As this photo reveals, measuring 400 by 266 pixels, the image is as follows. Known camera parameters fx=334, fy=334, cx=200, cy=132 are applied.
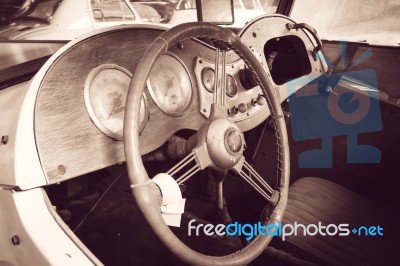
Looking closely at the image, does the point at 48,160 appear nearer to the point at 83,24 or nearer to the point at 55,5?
the point at 83,24

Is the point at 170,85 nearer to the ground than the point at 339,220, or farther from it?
farther from it

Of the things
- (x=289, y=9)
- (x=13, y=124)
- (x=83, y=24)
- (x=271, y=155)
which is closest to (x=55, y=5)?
(x=83, y=24)

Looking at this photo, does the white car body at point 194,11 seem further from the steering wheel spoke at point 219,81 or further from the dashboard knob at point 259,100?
the steering wheel spoke at point 219,81

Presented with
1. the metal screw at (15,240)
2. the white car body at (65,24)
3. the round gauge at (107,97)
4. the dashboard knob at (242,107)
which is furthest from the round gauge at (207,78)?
the white car body at (65,24)

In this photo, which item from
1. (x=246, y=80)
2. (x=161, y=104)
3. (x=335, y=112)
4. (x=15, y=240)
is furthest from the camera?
(x=335, y=112)

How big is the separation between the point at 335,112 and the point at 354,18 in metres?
0.58

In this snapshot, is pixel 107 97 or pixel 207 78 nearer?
pixel 107 97

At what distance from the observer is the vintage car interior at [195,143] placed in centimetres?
90

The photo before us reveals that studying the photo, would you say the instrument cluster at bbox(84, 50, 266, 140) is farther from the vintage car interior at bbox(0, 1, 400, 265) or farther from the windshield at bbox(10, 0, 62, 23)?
the windshield at bbox(10, 0, 62, 23)

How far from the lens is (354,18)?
6.51ft

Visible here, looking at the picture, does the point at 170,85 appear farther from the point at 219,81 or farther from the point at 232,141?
the point at 232,141

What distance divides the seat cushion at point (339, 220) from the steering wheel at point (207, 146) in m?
0.41

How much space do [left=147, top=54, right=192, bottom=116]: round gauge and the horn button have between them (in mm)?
296

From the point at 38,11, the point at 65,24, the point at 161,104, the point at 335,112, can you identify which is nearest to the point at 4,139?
the point at 161,104
